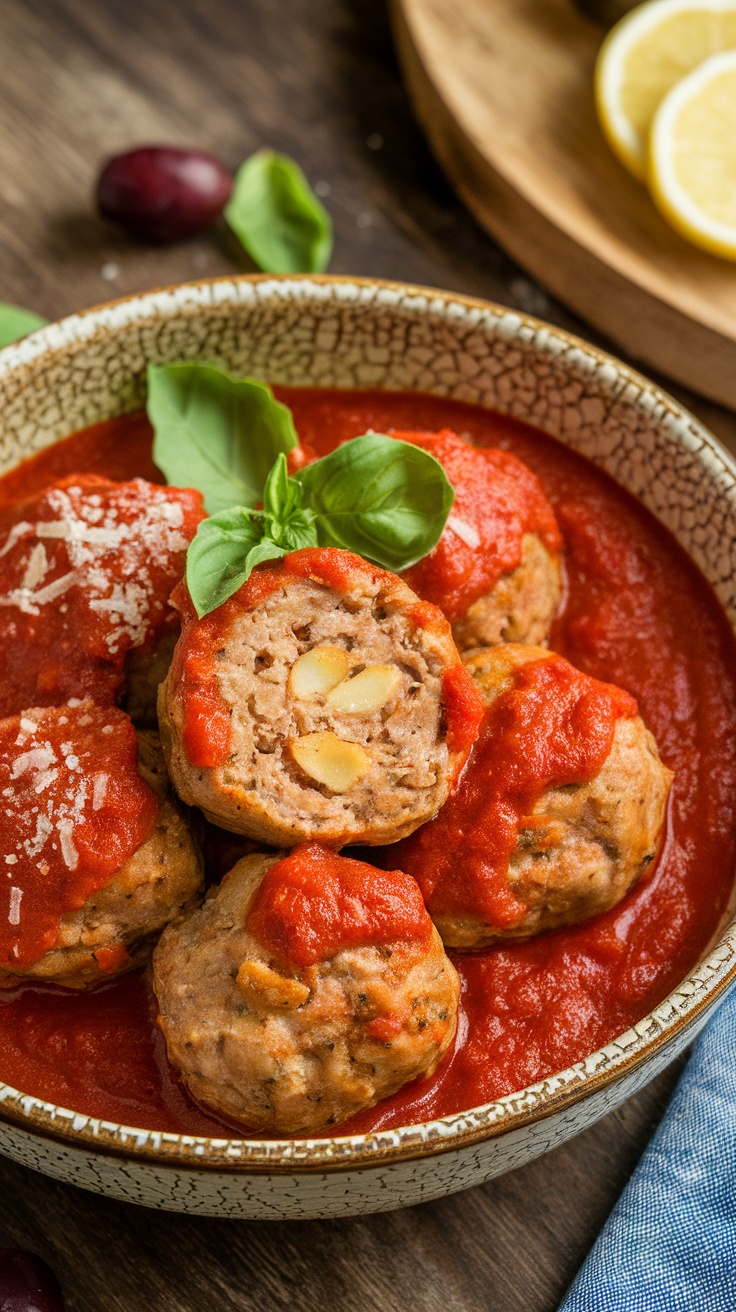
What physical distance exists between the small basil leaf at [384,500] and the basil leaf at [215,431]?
1.53ft

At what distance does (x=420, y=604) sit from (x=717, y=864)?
1.28 m

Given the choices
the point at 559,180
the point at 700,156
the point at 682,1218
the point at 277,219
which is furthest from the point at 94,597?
the point at 700,156

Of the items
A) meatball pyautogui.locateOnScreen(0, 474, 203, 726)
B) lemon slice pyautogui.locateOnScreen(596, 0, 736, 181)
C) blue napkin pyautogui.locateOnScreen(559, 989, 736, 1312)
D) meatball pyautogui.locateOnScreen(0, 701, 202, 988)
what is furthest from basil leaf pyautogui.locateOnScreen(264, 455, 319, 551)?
lemon slice pyautogui.locateOnScreen(596, 0, 736, 181)

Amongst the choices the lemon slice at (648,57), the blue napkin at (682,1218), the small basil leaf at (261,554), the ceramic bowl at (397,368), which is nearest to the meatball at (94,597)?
the small basil leaf at (261,554)

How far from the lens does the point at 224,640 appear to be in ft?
10.8

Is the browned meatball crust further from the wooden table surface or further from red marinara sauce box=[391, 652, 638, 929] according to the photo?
the wooden table surface

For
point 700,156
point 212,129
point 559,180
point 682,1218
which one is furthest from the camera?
point 212,129

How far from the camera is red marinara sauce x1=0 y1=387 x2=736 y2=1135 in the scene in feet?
11.4

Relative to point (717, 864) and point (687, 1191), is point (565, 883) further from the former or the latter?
point (687, 1191)

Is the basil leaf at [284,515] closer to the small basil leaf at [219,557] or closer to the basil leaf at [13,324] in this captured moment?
the small basil leaf at [219,557]

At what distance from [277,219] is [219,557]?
2.75 metres

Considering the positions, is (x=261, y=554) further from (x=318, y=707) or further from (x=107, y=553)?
(x=107, y=553)

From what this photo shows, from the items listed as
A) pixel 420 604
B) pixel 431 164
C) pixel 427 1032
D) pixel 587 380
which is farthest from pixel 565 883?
pixel 431 164

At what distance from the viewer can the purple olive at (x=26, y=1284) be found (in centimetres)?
352
